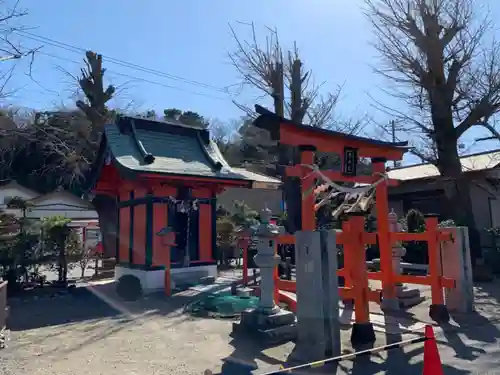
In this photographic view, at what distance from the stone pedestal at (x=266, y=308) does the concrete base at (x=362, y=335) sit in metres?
0.87

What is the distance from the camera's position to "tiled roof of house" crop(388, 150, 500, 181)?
54.7 ft

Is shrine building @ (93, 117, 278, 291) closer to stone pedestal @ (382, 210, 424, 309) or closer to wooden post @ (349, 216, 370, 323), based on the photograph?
stone pedestal @ (382, 210, 424, 309)

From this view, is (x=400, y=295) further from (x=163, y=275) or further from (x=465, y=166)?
(x=465, y=166)

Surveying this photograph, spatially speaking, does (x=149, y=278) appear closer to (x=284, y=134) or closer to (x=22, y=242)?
(x=22, y=242)

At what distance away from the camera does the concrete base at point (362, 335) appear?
5.97 m

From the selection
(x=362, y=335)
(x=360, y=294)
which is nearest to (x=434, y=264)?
(x=360, y=294)

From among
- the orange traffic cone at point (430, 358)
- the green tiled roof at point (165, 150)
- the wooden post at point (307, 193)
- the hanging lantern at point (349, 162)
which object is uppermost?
the green tiled roof at point (165, 150)

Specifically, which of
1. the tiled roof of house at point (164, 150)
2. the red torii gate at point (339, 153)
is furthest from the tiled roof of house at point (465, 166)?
the red torii gate at point (339, 153)

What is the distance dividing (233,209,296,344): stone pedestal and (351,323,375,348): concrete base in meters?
0.87

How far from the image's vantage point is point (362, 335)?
5980 millimetres

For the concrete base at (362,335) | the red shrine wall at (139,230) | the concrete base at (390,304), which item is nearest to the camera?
the concrete base at (362,335)

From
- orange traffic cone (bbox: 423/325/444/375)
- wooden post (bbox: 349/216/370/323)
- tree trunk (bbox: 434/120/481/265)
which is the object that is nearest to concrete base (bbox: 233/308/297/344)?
wooden post (bbox: 349/216/370/323)

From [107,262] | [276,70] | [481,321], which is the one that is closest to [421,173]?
[276,70]

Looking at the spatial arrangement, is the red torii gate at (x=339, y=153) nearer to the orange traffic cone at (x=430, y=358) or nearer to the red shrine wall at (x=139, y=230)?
the orange traffic cone at (x=430, y=358)
